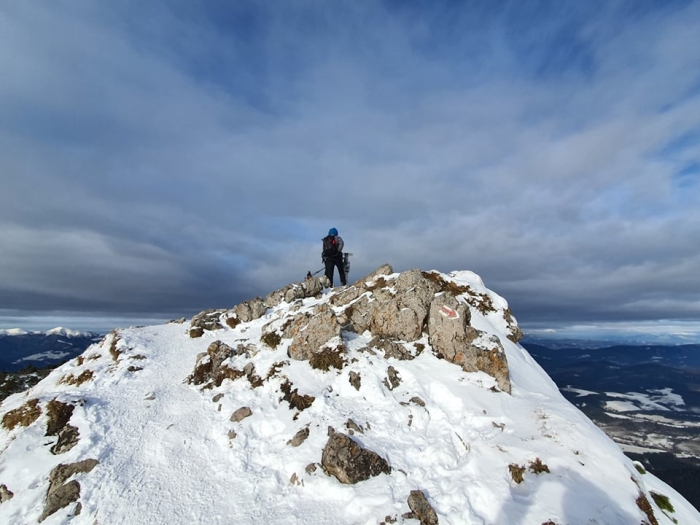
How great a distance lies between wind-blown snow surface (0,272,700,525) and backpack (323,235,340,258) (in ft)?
49.5

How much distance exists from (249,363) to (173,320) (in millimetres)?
17109

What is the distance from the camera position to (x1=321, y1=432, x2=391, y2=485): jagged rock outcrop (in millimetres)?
15812

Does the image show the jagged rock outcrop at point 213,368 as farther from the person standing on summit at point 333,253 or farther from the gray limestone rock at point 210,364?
the person standing on summit at point 333,253

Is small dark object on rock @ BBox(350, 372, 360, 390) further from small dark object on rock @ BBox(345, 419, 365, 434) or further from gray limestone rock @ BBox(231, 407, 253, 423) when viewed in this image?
gray limestone rock @ BBox(231, 407, 253, 423)

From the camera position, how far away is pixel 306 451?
1759 cm

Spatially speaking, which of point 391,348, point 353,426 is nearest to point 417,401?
point 353,426

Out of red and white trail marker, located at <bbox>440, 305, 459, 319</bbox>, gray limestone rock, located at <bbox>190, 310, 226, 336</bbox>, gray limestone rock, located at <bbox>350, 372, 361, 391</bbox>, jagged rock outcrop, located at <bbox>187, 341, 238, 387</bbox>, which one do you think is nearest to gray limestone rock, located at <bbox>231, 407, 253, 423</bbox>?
jagged rock outcrop, located at <bbox>187, 341, 238, 387</bbox>

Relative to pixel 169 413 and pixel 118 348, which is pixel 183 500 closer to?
pixel 169 413

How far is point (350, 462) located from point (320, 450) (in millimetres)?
2092

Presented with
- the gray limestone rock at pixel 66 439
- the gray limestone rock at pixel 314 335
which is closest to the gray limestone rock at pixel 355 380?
the gray limestone rock at pixel 314 335

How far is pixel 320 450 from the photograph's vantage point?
1745 cm

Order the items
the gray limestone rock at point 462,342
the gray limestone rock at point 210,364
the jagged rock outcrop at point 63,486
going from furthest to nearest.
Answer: the gray limestone rock at point 210,364, the gray limestone rock at point 462,342, the jagged rock outcrop at point 63,486

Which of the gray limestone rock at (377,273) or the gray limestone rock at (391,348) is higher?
the gray limestone rock at (377,273)

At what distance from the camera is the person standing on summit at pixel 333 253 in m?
38.3
